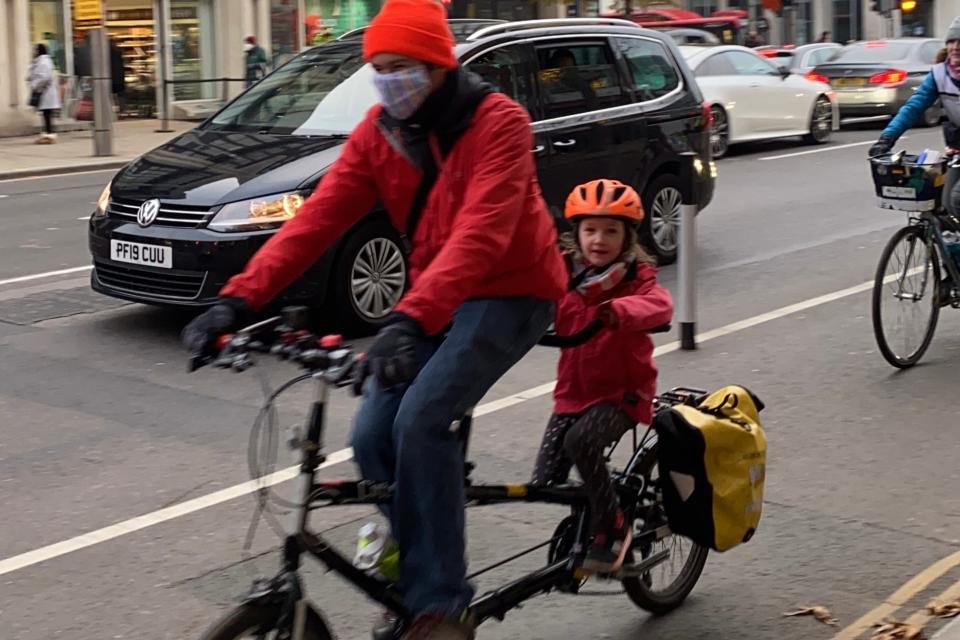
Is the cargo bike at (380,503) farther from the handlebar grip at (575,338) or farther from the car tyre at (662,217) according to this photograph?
the car tyre at (662,217)

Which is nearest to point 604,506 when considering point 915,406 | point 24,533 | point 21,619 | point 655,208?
point 21,619

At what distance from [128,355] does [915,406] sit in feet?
14.1

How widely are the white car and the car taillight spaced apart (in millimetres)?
3073

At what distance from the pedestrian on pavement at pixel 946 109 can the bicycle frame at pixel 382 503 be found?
4111 millimetres

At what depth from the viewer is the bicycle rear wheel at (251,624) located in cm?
312

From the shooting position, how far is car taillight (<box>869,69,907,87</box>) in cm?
2417

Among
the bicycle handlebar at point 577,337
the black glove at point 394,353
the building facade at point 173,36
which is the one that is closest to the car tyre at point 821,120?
the building facade at point 173,36

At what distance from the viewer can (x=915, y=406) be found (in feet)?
23.4

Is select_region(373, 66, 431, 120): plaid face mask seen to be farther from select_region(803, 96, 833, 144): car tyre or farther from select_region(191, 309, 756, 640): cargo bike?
select_region(803, 96, 833, 144): car tyre

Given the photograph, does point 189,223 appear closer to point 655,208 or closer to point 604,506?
point 655,208

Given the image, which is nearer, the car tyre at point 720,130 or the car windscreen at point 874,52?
the car tyre at point 720,130

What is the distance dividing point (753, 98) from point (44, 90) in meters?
11.3

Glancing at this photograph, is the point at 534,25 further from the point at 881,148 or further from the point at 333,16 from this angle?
the point at 333,16

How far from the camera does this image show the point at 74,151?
22.4 metres
